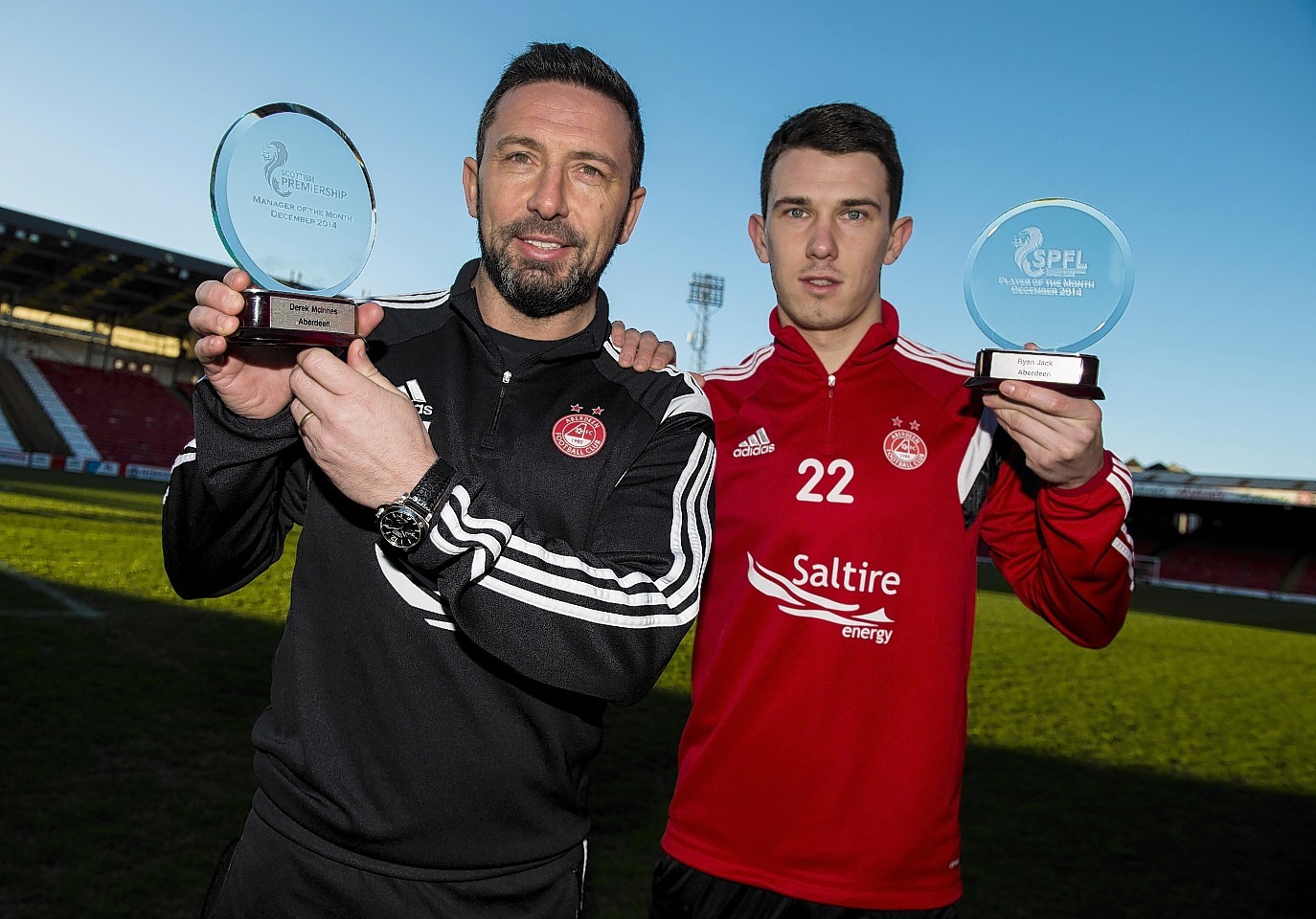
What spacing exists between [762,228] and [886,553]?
0.93 m

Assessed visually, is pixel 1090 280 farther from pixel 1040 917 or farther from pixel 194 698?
pixel 194 698

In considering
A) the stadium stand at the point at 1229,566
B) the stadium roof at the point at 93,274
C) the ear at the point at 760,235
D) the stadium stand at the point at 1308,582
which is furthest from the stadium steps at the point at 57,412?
the stadium stand at the point at 1308,582

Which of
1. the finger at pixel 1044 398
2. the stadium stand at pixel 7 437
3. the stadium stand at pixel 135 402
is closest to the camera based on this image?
the finger at pixel 1044 398

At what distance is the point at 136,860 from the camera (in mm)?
3545

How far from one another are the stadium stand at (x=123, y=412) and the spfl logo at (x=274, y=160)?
1247 inches

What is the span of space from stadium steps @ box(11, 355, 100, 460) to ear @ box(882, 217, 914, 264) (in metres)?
31.4

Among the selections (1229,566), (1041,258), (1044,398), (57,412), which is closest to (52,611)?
(1041,258)

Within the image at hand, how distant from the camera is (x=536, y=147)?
5.84ft

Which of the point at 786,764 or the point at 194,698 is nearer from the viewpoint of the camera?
the point at 786,764

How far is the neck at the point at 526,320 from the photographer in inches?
75.0

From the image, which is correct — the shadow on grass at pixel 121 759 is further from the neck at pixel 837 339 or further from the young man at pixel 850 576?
the neck at pixel 837 339

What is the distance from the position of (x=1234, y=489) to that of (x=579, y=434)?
128 ft

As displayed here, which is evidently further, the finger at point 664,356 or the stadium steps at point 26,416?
the stadium steps at point 26,416

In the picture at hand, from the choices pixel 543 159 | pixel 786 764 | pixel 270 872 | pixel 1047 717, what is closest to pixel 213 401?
pixel 543 159
